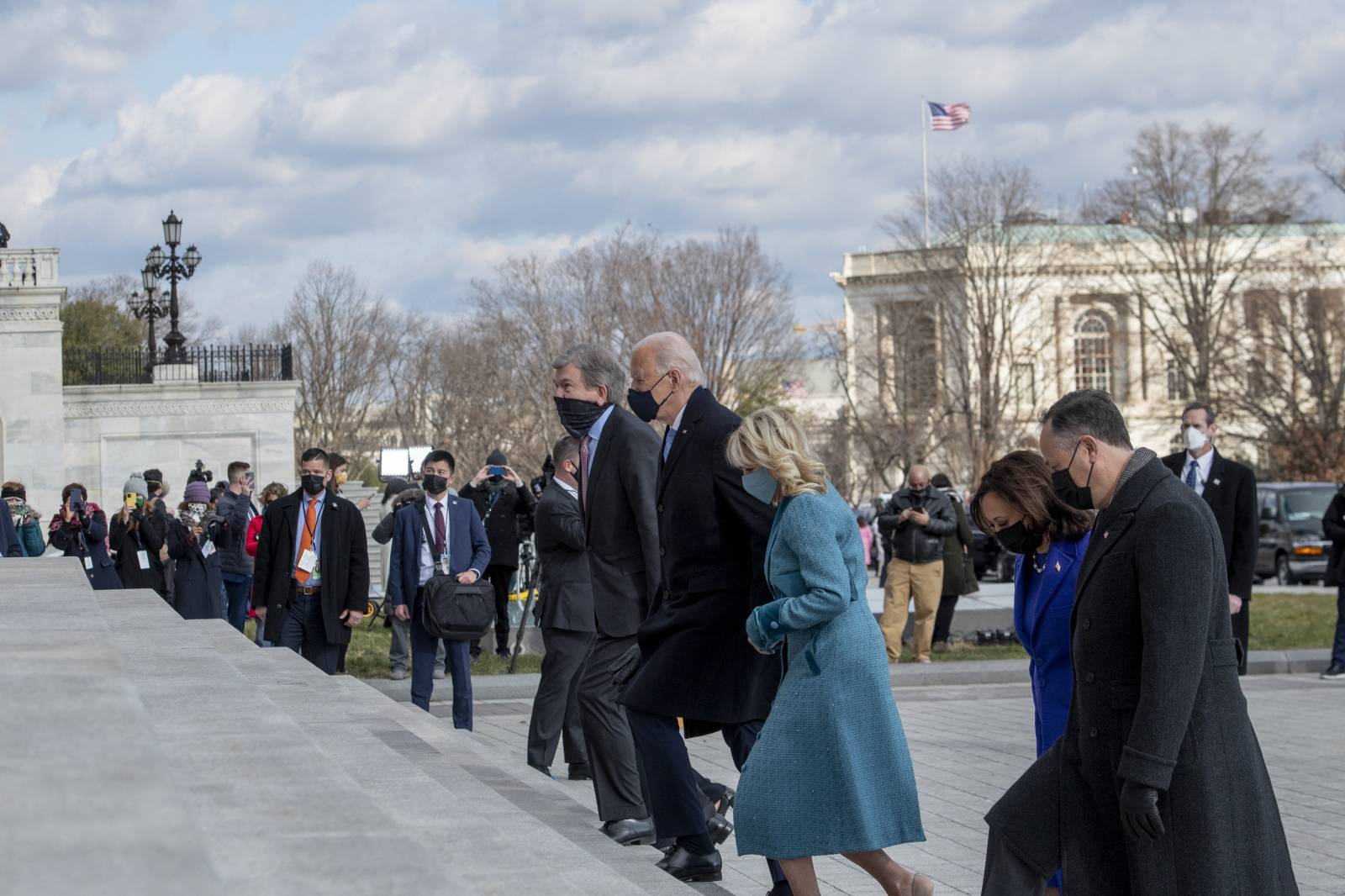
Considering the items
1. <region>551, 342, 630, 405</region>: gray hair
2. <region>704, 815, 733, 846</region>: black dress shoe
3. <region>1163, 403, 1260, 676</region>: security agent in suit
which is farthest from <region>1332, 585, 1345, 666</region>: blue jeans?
<region>704, 815, 733, 846</region>: black dress shoe

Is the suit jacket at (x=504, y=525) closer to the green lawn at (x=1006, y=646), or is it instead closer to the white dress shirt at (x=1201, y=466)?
the green lawn at (x=1006, y=646)

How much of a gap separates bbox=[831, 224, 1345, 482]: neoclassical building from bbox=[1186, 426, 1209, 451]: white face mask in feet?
162

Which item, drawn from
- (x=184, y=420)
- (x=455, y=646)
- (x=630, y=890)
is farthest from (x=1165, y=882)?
(x=184, y=420)

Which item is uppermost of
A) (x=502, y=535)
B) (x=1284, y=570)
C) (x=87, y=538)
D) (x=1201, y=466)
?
(x=1201, y=466)

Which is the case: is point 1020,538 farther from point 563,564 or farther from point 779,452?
point 563,564

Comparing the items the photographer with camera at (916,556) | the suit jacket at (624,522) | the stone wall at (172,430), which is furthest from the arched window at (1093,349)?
the suit jacket at (624,522)

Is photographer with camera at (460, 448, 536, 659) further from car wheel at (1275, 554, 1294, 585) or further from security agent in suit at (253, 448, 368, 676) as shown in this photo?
car wheel at (1275, 554, 1294, 585)

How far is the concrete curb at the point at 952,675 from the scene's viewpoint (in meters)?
14.9

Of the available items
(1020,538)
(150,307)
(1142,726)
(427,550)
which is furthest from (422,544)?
(150,307)

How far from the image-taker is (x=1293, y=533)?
33938 mm

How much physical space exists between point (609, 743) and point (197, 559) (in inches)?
364

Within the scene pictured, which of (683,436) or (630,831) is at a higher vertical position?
(683,436)

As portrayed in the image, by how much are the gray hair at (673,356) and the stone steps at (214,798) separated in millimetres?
1789

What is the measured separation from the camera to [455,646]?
11.7 meters
